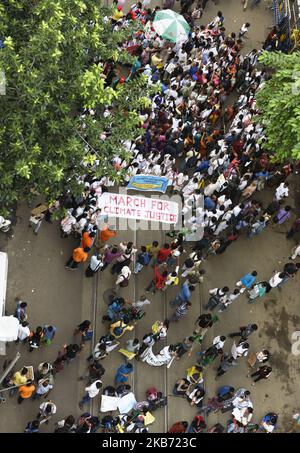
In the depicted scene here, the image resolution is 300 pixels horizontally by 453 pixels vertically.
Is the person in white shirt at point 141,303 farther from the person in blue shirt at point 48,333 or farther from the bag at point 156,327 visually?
the person in blue shirt at point 48,333

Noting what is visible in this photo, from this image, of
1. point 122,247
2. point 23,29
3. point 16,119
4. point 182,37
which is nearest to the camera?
point 16,119

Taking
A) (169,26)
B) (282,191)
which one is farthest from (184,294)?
(169,26)

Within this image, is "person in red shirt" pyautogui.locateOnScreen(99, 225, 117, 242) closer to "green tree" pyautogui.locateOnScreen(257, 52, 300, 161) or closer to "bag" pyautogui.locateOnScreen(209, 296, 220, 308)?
"bag" pyautogui.locateOnScreen(209, 296, 220, 308)

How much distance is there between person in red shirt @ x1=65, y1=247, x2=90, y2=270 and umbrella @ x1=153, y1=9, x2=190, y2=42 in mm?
7058

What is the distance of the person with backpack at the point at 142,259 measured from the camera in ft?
41.0

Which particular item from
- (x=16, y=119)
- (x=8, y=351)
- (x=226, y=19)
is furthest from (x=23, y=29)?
(x=226, y=19)

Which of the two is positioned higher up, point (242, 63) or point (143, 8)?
point (143, 8)

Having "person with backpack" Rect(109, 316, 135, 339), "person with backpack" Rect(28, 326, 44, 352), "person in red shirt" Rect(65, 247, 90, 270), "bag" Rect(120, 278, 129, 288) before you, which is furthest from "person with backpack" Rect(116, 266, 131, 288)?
"person with backpack" Rect(28, 326, 44, 352)

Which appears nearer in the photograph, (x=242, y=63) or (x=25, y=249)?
(x=25, y=249)

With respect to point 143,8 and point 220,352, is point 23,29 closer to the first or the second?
point 220,352

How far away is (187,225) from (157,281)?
68.1 inches

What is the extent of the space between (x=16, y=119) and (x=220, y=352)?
6.51 meters

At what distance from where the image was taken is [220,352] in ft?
38.3

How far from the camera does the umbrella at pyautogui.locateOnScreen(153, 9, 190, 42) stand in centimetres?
1550
